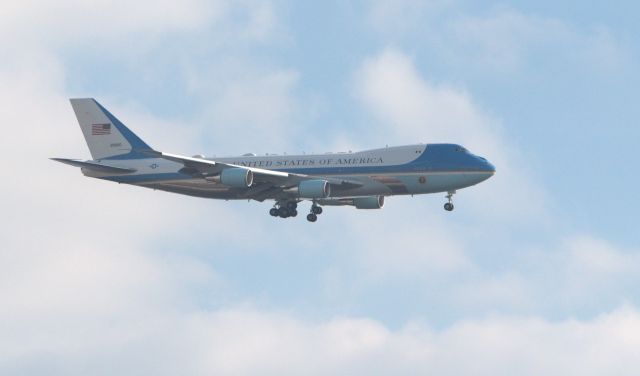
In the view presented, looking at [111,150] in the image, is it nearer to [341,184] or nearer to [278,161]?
[278,161]

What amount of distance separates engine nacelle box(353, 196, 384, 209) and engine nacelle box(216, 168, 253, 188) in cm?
1236

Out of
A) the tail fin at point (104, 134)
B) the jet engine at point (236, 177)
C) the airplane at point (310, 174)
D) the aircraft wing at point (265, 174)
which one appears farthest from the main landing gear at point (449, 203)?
the tail fin at point (104, 134)

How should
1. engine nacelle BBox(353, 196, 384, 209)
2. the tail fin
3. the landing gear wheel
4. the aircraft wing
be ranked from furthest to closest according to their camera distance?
1. the tail fin
2. engine nacelle BBox(353, 196, 384, 209)
3. the landing gear wheel
4. the aircraft wing

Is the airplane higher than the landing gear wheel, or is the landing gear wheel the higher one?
the airplane

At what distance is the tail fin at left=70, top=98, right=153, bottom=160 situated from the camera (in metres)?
98.3

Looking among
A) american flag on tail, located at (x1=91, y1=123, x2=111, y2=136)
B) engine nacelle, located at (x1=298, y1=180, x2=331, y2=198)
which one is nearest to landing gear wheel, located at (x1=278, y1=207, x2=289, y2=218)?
engine nacelle, located at (x1=298, y1=180, x2=331, y2=198)

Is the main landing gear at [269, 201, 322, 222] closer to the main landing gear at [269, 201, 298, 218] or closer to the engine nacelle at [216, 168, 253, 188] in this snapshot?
the main landing gear at [269, 201, 298, 218]

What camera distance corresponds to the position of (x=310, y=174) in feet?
300

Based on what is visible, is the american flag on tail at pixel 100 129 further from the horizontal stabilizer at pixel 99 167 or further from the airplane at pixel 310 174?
the horizontal stabilizer at pixel 99 167

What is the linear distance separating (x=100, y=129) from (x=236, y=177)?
704 inches

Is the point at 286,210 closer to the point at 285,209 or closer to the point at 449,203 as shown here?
the point at 285,209

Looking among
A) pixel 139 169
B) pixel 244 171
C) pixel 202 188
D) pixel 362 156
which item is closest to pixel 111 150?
pixel 139 169

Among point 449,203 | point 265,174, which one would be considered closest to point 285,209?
point 265,174

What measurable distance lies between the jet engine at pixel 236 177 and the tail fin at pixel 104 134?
12008mm
